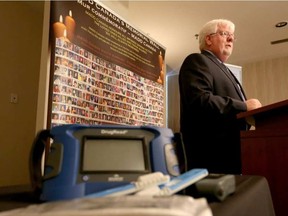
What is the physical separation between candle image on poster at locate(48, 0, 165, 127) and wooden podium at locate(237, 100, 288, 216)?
0.78 metres

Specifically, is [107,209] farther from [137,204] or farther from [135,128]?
[135,128]

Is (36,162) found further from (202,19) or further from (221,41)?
(202,19)

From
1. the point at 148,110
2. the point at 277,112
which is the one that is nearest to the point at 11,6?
the point at 148,110

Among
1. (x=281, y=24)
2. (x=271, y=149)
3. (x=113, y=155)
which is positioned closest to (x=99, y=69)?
(x=271, y=149)

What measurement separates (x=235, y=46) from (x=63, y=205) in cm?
388

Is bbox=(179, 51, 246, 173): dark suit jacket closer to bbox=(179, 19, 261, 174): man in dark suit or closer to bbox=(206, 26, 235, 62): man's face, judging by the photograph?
bbox=(179, 19, 261, 174): man in dark suit

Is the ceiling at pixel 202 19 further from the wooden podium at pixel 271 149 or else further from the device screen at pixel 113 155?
the device screen at pixel 113 155

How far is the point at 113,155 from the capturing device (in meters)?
0.48

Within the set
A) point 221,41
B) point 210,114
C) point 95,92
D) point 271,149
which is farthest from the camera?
point 221,41

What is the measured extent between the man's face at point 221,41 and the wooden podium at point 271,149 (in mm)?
699

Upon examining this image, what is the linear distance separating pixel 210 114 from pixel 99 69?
2.18 ft

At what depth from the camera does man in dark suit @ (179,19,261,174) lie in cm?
125

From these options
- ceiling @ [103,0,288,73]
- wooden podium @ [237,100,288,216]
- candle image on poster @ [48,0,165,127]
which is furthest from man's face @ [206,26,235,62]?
ceiling @ [103,0,288,73]

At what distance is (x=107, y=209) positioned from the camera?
277mm
